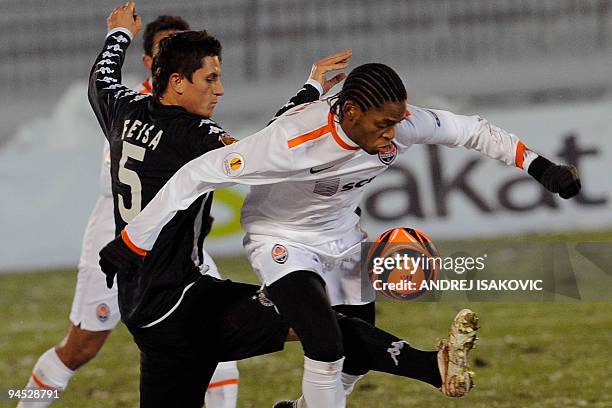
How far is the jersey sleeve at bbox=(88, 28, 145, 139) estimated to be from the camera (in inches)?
183

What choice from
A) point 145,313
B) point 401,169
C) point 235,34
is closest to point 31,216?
point 235,34

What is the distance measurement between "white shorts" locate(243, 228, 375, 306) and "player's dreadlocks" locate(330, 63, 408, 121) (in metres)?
0.64

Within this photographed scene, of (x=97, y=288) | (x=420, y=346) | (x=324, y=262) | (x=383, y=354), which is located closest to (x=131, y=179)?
(x=324, y=262)

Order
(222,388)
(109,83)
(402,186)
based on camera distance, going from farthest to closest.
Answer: (402,186) → (222,388) → (109,83)

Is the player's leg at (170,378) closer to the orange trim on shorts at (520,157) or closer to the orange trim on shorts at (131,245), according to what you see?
the orange trim on shorts at (131,245)

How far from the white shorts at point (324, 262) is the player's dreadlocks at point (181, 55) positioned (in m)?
0.69

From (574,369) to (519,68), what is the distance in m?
3.97

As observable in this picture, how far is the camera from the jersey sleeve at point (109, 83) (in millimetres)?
4645

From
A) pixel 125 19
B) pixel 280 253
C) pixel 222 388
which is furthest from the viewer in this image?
pixel 222 388

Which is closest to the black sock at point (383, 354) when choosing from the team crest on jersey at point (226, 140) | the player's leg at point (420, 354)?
the player's leg at point (420, 354)

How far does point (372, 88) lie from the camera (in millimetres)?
4023

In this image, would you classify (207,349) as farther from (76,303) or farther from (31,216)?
(31,216)

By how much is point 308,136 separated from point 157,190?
64cm

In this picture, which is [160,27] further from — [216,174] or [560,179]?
[560,179]
